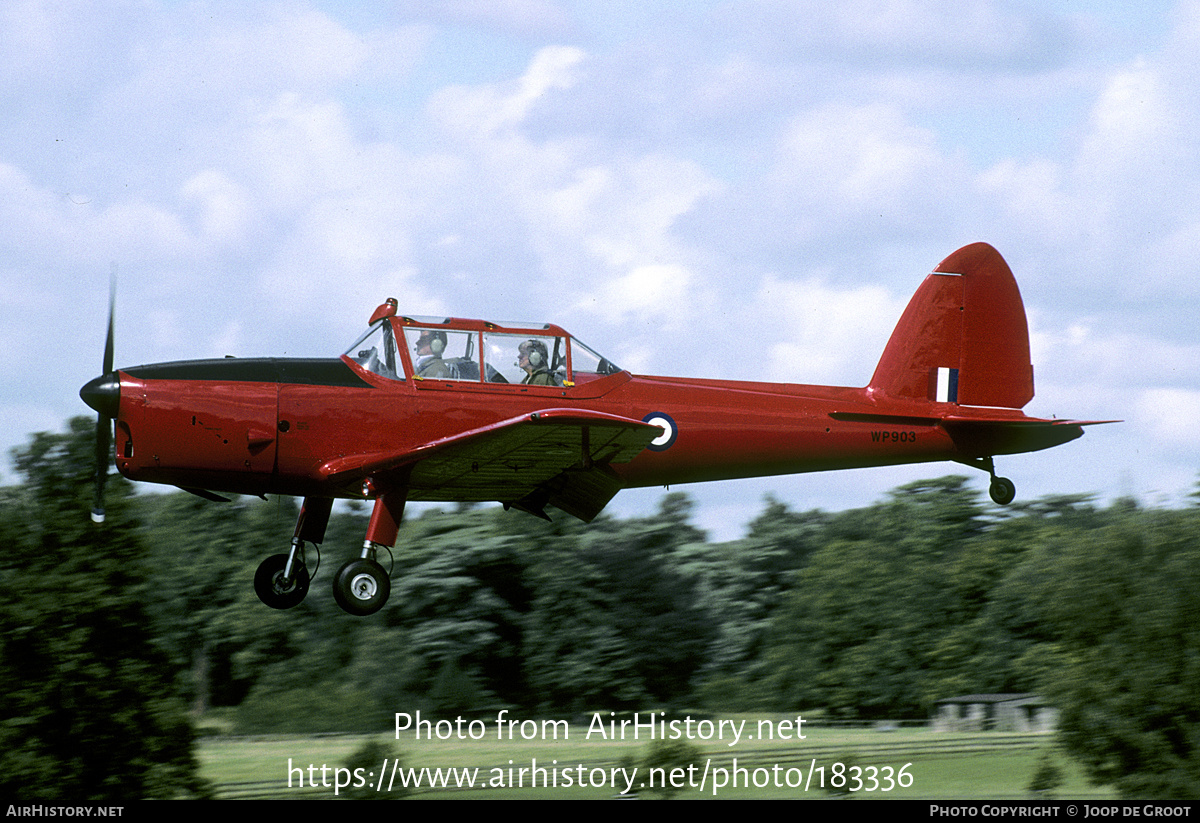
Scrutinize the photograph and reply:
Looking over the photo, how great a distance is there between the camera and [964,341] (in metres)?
13.8

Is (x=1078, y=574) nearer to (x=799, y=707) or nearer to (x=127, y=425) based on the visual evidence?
(x=799, y=707)

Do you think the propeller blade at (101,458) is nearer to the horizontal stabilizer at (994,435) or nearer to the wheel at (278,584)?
the wheel at (278,584)

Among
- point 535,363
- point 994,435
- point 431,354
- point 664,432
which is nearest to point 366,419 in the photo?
point 431,354

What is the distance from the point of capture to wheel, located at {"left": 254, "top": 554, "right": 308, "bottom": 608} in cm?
1128

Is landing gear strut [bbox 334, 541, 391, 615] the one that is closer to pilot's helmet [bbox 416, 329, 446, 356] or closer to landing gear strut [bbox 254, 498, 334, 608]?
landing gear strut [bbox 254, 498, 334, 608]

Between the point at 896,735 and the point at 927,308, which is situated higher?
the point at 927,308

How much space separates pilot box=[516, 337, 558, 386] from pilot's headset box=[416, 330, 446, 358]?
0.66 meters

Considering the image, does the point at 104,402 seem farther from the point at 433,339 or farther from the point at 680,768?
the point at 680,768

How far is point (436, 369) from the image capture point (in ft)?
36.0

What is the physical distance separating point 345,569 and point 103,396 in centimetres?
237

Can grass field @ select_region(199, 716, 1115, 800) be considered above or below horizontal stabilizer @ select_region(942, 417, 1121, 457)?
below

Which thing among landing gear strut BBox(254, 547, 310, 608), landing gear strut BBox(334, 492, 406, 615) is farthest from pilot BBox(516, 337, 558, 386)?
landing gear strut BBox(254, 547, 310, 608)
